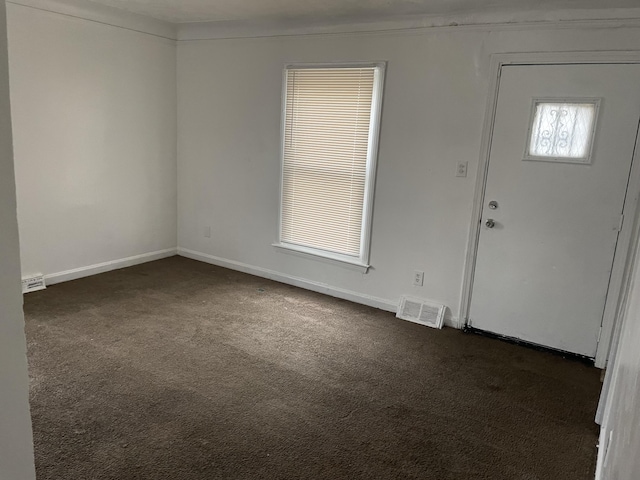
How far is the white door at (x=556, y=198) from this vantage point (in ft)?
10.00

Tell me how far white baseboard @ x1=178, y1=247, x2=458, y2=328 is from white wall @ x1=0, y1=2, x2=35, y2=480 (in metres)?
3.15

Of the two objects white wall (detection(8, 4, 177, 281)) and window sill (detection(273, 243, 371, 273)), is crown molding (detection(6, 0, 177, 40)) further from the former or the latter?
window sill (detection(273, 243, 371, 273))

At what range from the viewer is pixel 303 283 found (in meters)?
4.48

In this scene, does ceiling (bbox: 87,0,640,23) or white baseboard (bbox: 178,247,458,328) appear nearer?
ceiling (bbox: 87,0,640,23)

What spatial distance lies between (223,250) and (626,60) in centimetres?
372

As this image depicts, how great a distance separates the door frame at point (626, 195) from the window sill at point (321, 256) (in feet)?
2.96

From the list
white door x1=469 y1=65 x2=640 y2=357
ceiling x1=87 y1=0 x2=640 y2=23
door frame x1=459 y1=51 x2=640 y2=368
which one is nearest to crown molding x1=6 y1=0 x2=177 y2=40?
ceiling x1=87 y1=0 x2=640 y2=23

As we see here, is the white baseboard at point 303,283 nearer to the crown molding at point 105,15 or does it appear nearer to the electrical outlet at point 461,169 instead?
the electrical outlet at point 461,169

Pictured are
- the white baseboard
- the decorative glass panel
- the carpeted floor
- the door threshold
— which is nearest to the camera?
the carpeted floor

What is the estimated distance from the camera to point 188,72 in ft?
15.8

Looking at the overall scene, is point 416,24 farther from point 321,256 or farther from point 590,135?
point 321,256

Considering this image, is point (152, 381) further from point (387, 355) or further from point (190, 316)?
point (387, 355)

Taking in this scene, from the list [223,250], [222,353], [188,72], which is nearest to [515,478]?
[222,353]

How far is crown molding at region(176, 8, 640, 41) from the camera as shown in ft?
9.78
